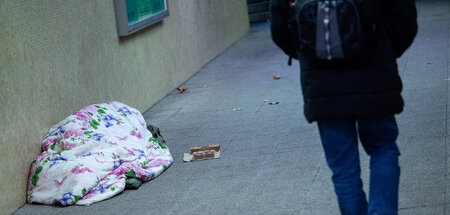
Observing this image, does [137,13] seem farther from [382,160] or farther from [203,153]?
[382,160]

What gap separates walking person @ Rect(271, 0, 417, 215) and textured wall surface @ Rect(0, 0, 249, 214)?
256cm

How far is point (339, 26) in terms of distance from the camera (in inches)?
107

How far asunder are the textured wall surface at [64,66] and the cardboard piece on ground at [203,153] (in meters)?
1.20

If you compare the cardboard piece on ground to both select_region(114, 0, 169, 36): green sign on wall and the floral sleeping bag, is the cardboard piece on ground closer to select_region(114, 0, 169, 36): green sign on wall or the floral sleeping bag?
the floral sleeping bag

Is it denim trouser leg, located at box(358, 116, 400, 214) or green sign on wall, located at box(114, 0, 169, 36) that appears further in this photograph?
green sign on wall, located at box(114, 0, 169, 36)

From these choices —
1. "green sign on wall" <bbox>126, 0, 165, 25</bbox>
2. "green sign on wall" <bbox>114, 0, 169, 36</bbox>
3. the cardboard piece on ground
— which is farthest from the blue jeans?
"green sign on wall" <bbox>126, 0, 165, 25</bbox>

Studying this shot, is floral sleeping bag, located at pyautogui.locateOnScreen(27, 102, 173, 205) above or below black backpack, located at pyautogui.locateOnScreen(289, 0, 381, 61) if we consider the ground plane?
below

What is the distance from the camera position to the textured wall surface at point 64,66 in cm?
470

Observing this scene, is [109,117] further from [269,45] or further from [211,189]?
[269,45]

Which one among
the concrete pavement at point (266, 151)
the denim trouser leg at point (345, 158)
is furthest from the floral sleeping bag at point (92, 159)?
the denim trouser leg at point (345, 158)

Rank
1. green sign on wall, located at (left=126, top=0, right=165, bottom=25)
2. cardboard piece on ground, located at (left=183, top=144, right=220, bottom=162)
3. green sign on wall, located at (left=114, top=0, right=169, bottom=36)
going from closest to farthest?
cardboard piece on ground, located at (left=183, top=144, right=220, bottom=162), green sign on wall, located at (left=114, top=0, right=169, bottom=36), green sign on wall, located at (left=126, top=0, right=165, bottom=25)

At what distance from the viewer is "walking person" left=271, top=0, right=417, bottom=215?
2744 millimetres

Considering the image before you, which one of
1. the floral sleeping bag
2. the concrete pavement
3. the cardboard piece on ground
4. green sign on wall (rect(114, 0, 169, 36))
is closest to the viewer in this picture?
the concrete pavement

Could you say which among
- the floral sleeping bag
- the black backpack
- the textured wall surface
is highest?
the black backpack
